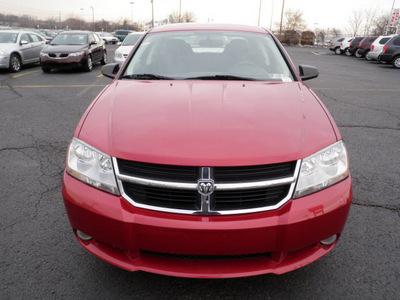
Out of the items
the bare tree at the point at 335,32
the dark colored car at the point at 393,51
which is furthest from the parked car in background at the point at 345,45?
the bare tree at the point at 335,32

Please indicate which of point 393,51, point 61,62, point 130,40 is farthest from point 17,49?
point 393,51

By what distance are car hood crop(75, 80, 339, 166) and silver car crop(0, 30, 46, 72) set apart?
10910 millimetres

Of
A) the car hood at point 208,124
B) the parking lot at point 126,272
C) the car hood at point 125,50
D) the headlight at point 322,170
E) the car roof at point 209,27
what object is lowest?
the parking lot at point 126,272

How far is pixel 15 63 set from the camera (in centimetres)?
1188

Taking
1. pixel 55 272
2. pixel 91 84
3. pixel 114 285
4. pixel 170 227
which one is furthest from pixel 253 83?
pixel 91 84

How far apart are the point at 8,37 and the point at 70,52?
2590mm

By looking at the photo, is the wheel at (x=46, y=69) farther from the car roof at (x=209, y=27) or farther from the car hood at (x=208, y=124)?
the car hood at (x=208, y=124)

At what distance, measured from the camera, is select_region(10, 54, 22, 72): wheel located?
11620 mm

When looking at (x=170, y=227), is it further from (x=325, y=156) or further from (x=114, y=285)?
(x=325, y=156)

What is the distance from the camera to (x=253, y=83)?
2.73 meters

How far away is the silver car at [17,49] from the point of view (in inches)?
444

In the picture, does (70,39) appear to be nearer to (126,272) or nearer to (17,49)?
(17,49)

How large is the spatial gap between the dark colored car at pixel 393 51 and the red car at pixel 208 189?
57.7 ft

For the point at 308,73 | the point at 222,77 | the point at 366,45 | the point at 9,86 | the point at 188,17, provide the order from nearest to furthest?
the point at 222,77 → the point at 308,73 → the point at 9,86 → the point at 366,45 → the point at 188,17
